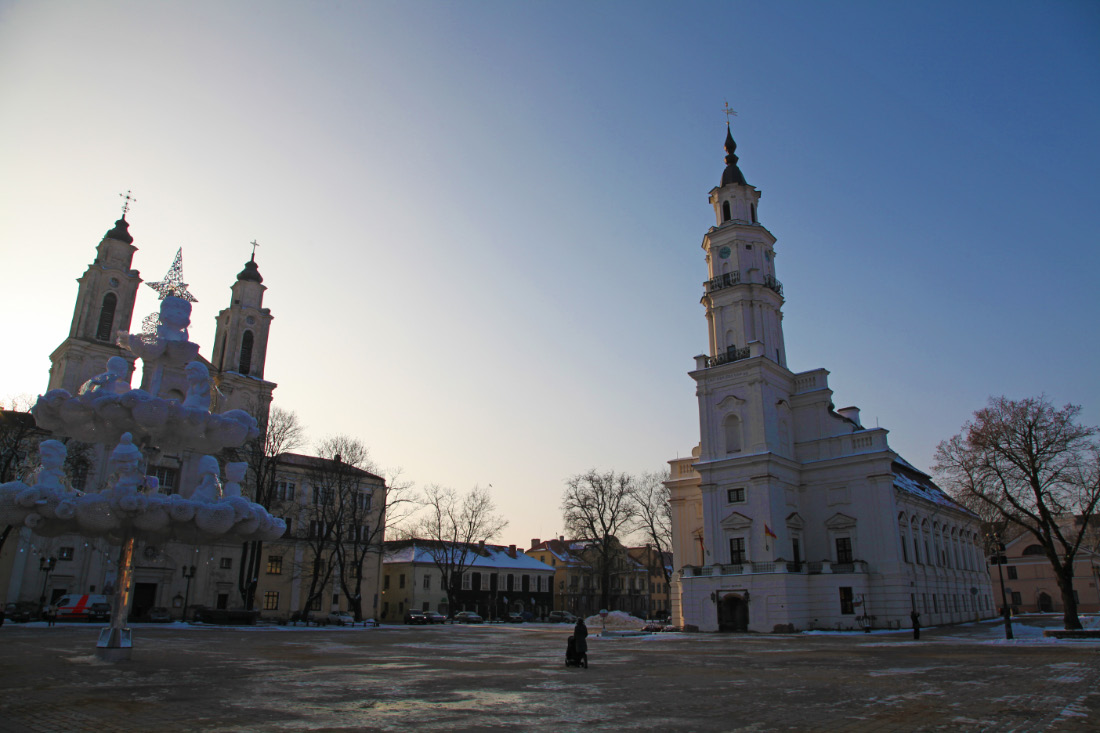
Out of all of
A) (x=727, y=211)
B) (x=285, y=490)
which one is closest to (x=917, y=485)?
(x=727, y=211)

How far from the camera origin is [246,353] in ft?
190

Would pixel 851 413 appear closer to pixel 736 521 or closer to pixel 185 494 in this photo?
pixel 736 521

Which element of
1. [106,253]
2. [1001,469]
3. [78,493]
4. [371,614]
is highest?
[106,253]

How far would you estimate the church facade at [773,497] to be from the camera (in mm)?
41281

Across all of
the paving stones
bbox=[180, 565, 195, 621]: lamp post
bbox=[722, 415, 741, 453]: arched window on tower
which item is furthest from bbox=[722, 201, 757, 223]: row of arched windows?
bbox=[180, 565, 195, 621]: lamp post

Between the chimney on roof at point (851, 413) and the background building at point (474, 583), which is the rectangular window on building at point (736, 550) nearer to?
the chimney on roof at point (851, 413)

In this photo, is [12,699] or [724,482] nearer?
[12,699]

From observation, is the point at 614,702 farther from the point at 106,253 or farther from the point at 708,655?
the point at 106,253

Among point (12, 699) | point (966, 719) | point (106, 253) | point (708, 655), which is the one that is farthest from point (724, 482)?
point (106, 253)

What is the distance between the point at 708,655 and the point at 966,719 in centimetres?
1330

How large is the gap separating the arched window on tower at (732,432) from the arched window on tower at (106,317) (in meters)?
45.2

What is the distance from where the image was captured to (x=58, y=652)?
58.4ft

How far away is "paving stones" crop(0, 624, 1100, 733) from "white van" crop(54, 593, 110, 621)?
75.7 ft

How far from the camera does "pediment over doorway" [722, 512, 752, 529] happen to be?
43.0 m
